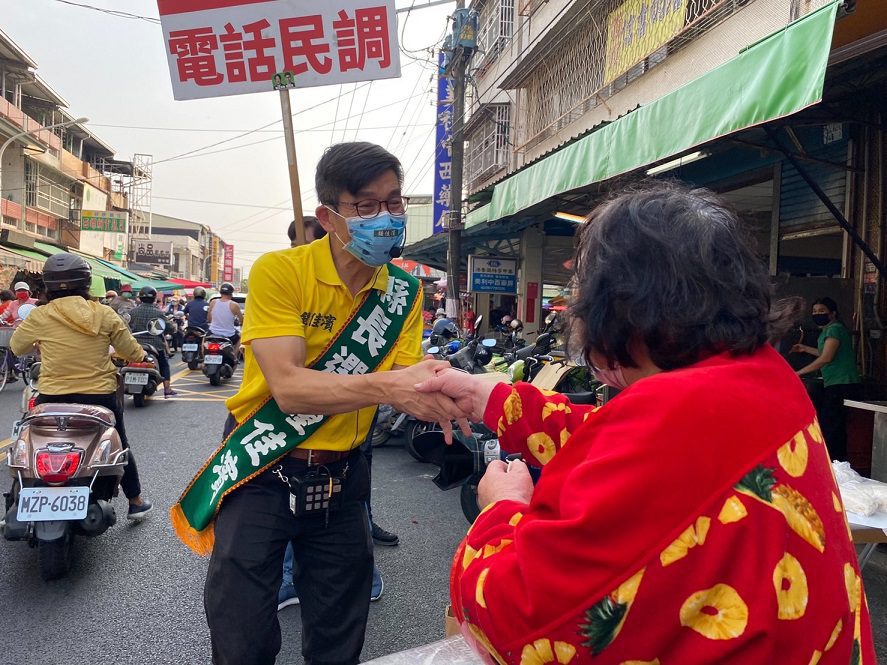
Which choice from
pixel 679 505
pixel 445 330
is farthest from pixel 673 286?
pixel 445 330

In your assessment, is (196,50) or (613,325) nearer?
(613,325)

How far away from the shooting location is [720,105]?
11.1 feet

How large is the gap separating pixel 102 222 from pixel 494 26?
2252cm

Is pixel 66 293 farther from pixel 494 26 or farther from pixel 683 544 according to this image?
pixel 494 26

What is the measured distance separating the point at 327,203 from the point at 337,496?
35.9 inches

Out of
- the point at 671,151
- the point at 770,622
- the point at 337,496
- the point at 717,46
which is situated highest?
the point at 717,46

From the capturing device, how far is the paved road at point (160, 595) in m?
2.84

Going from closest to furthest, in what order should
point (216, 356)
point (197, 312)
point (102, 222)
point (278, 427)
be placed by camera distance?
1. point (278, 427)
2. point (216, 356)
3. point (197, 312)
4. point (102, 222)

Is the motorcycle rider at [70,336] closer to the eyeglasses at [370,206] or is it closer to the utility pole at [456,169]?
the eyeglasses at [370,206]

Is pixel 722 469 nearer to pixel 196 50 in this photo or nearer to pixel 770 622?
pixel 770 622

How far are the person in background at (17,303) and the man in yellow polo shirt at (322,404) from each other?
34.0 ft

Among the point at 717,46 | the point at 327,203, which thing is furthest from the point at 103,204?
the point at 327,203

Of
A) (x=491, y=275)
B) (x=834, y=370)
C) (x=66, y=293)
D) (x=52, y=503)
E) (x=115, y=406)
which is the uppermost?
(x=491, y=275)

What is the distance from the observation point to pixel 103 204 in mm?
35781
